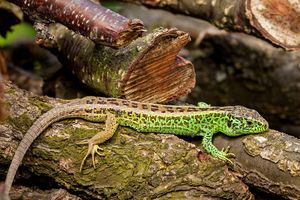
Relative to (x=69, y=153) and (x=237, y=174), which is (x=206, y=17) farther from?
(x=69, y=153)

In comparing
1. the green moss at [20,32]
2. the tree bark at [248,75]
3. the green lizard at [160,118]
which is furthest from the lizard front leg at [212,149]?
the green moss at [20,32]

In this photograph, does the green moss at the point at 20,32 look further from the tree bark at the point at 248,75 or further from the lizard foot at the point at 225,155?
the lizard foot at the point at 225,155

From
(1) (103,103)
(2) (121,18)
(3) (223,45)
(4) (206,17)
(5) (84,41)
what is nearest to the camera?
(2) (121,18)

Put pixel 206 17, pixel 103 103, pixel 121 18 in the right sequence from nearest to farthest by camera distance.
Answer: pixel 121 18 < pixel 103 103 < pixel 206 17

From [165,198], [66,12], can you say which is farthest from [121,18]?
[165,198]

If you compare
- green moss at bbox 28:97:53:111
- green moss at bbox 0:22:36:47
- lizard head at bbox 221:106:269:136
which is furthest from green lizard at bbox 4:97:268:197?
green moss at bbox 0:22:36:47

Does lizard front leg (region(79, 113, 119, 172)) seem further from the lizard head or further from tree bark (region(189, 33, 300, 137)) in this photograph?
tree bark (region(189, 33, 300, 137))
